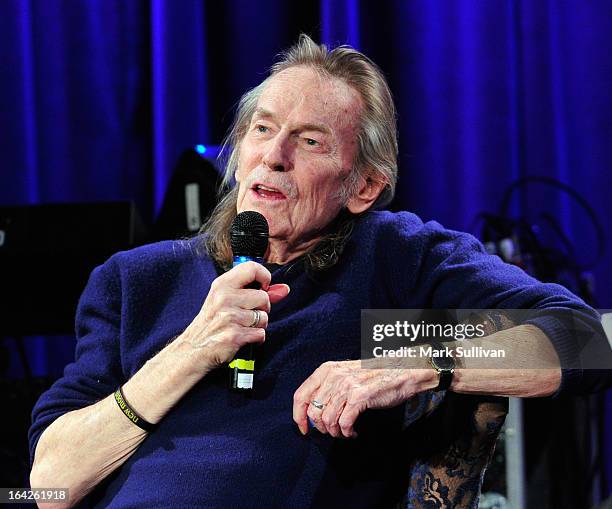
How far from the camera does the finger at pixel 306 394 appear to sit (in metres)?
1.28

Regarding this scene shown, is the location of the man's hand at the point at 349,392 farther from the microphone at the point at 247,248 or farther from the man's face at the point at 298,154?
the man's face at the point at 298,154

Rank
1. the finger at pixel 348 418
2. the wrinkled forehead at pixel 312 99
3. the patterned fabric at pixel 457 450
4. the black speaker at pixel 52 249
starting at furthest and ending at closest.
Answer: the black speaker at pixel 52 249
the wrinkled forehead at pixel 312 99
the patterned fabric at pixel 457 450
the finger at pixel 348 418

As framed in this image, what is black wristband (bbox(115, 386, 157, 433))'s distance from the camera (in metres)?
1.40

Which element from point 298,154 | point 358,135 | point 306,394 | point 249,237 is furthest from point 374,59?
Result: point 306,394

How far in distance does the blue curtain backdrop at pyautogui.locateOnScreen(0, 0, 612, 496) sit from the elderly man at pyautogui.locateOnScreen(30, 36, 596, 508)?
1164 mm

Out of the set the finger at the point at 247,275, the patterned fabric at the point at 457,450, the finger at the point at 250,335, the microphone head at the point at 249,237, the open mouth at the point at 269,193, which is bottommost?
the patterned fabric at the point at 457,450

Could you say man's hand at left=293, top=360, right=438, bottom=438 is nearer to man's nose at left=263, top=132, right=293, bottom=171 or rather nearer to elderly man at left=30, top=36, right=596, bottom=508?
elderly man at left=30, top=36, right=596, bottom=508

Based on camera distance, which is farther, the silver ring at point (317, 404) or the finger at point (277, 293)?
the finger at point (277, 293)

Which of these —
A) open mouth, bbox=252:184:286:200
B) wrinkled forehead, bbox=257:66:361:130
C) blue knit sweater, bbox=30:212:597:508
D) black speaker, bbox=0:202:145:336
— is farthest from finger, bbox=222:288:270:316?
black speaker, bbox=0:202:145:336

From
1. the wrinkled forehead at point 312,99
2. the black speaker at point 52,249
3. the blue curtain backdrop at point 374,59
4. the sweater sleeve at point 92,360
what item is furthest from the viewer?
the blue curtain backdrop at point 374,59

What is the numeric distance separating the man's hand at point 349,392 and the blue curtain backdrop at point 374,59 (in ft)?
5.32

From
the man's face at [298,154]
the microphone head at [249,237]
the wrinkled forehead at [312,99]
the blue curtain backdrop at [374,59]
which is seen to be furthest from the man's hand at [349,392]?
the blue curtain backdrop at [374,59]

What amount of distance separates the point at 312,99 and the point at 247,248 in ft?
1.43

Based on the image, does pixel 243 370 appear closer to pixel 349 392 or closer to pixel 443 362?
pixel 349 392
